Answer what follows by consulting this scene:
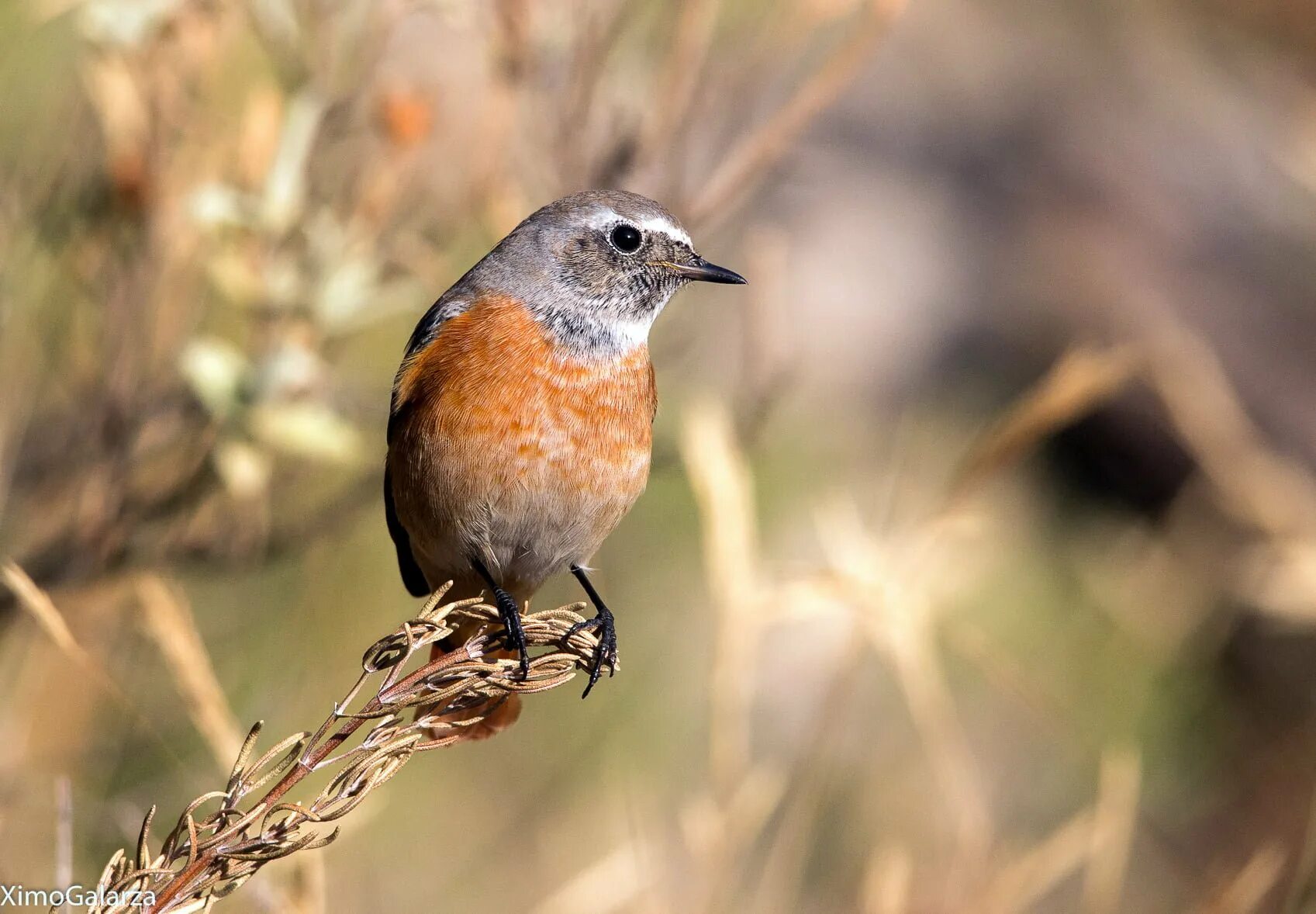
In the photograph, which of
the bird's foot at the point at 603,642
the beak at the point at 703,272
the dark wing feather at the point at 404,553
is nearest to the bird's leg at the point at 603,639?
the bird's foot at the point at 603,642

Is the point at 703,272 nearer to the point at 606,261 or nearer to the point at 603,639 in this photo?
the point at 606,261

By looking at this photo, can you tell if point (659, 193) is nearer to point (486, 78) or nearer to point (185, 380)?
point (486, 78)

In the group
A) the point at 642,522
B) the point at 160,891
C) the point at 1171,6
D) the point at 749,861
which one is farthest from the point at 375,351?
the point at 1171,6

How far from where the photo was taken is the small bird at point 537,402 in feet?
9.53

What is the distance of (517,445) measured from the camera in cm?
291

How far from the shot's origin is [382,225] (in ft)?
11.5

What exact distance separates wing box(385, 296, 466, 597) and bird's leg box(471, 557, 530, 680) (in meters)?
0.23

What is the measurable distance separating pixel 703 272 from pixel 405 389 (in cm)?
76

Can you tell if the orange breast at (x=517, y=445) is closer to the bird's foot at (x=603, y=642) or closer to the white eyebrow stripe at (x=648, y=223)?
the bird's foot at (x=603, y=642)

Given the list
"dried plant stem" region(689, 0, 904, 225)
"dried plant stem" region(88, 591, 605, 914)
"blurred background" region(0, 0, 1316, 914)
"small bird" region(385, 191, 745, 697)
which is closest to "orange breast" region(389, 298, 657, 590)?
"small bird" region(385, 191, 745, 697)

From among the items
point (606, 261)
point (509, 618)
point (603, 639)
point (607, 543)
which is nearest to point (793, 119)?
point (606, 261)

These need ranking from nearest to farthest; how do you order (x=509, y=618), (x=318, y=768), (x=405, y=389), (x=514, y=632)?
(x=318, y=768) → (x=514, y=632) → (x=509, y=618) → (x=405, y=389)

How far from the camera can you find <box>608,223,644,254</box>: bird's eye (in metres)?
3.30

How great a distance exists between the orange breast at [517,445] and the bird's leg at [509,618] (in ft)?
0.18
